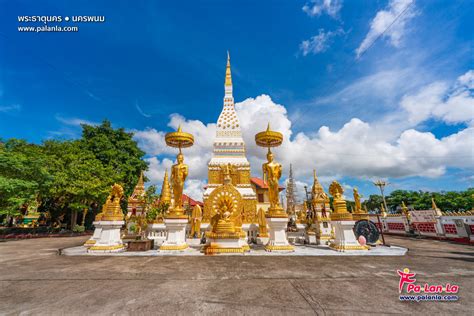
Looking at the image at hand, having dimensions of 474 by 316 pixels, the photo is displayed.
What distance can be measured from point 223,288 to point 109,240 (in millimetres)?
7680

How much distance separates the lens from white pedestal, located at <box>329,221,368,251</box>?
8648 mm

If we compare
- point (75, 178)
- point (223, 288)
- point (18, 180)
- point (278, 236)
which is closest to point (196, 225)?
point (278, 236)

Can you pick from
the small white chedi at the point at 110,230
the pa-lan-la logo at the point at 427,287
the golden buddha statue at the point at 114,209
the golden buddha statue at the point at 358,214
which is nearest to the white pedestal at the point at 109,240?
the small white chedi at the point at 110,230

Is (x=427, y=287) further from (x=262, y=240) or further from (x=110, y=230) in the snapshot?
(x=110, y=230)

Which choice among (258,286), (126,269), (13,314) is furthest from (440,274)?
(13,314)

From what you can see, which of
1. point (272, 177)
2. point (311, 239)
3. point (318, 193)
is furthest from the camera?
point (318, 193)

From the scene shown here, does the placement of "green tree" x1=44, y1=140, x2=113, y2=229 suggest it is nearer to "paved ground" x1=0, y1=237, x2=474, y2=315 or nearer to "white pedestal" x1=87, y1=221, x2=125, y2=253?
"white pedestal" x1=87, y1=221, x2=125, y2=253

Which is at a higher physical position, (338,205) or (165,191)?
(165,191)

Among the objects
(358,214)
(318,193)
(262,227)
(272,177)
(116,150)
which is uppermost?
(116,150)

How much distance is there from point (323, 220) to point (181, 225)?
8027 millimetres

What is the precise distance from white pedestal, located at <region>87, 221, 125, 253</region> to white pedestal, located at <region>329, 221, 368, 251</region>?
10.2 m

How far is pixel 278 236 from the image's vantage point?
8906 mm

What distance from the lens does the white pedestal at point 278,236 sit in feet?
28.4

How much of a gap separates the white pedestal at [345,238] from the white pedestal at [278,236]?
221 centimetres
